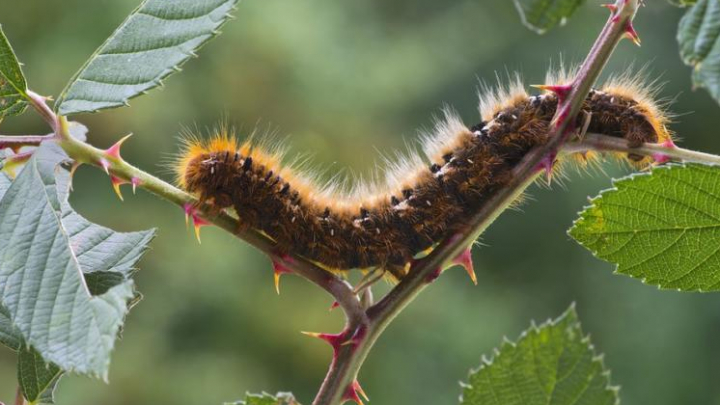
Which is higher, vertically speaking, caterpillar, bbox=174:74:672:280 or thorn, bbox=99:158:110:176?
caterpillar, bbox=174:74:672:280

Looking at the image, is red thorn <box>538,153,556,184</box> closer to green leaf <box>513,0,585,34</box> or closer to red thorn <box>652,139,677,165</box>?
red thorn <box>652,139,677,165</box>

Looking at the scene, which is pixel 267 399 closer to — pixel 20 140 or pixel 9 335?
pixel 9 335

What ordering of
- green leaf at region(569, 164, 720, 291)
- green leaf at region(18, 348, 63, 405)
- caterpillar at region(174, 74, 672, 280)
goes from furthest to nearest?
caterpillar at region(174, 74, 672, 280)
green leaf at region(18, 348, 63, 405)
green leaf at region(569, 164, 720, 291)

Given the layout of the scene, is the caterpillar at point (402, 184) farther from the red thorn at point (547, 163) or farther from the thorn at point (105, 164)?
the thorn at point (105, 164)

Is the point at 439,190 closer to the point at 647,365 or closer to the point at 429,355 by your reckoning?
the point at 647,365

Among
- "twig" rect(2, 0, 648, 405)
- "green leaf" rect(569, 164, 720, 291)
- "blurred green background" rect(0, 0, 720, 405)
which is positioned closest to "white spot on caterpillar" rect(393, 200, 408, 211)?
"twig" rect(2, 0, 648, 405)

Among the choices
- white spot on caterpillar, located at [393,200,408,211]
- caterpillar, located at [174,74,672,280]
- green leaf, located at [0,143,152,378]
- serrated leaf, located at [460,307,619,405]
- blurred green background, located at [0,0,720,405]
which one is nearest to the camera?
serrated leaf, located at [460,307,619,405]

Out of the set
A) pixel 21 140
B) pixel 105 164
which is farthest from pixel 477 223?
pixel 21 140
